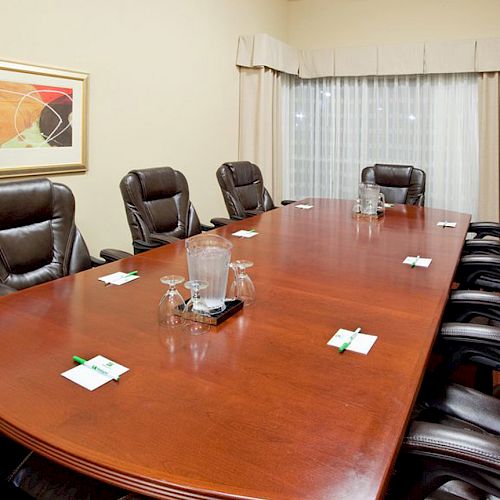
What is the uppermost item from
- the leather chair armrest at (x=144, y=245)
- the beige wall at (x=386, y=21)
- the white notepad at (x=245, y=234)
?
the beige wall at (x=386, y=21)

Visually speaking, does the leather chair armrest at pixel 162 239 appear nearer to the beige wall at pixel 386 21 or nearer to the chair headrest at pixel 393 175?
the chair headrest at pixel 393 175

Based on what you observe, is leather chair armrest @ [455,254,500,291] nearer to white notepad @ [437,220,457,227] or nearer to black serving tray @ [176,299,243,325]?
white notepad @ [437,220,457,227]

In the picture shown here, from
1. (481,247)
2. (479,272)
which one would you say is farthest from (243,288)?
(481,247)

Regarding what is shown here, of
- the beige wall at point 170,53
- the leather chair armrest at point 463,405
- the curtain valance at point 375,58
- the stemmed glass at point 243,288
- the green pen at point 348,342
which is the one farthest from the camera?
the curtain valance at point 375,58

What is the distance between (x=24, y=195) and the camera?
2.16 m

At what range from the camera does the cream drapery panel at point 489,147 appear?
445 cm

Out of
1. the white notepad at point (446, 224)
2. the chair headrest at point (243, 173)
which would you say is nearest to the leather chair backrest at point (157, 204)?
the chair headrest at point (243, 173)

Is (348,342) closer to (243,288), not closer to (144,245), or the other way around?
(243,288)

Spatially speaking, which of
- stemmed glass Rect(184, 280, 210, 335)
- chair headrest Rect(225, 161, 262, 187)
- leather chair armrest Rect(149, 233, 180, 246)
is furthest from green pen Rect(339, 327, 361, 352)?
chair headrest Rect(225, 161, 262, 187)

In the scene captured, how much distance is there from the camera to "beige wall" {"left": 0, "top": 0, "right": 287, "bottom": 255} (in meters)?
2.89

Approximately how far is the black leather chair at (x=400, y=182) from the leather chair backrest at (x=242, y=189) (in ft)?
3.51

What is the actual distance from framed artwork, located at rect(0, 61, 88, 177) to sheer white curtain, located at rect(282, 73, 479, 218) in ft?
9.20

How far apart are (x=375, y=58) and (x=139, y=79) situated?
2.58 m

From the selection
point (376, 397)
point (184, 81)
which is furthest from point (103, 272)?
point (184, 81)
